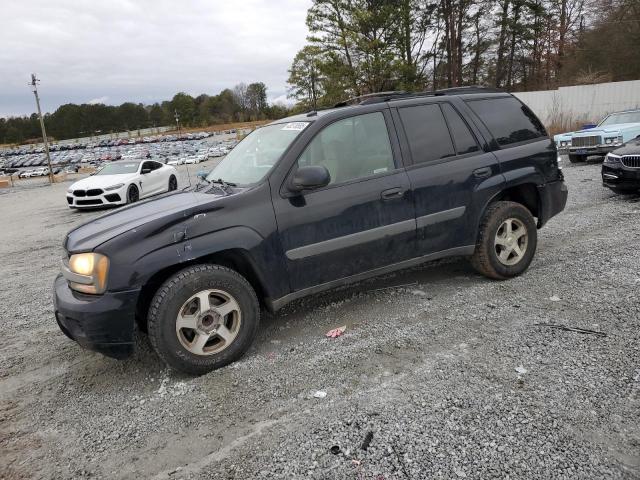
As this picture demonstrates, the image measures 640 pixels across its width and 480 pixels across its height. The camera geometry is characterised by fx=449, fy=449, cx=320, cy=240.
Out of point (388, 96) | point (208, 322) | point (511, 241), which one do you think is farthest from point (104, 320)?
point (511, 241)

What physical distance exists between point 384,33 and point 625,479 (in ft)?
Answer: 136

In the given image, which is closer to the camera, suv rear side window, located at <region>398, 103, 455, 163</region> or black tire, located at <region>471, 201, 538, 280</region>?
suv rear side window, located at <region>398, 103, 455, 163</region>

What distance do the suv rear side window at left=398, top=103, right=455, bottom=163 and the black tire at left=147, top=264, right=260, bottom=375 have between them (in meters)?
1.94

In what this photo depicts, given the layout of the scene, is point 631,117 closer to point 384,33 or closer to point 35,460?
point 35,460

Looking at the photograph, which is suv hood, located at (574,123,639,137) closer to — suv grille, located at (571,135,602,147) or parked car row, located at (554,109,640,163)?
parked car row, located at (554,109,640,163)

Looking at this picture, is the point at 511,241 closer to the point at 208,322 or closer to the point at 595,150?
the point at 208,322

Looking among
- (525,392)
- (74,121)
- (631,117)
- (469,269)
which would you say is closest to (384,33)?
(631,117)

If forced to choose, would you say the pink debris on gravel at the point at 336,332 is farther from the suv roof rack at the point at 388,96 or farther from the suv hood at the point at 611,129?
the suv hood at the point at 611,129

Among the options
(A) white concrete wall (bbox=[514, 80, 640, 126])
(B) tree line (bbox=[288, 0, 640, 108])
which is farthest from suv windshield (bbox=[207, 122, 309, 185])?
(B) tree line (bbox=[288, 0, 640, 108])

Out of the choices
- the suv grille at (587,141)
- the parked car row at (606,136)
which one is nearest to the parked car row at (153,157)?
the suv grille at (587,141)

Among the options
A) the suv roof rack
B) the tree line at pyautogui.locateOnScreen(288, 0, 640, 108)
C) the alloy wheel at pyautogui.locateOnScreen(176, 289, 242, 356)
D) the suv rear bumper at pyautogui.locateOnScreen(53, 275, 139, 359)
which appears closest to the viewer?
the suv rear bumper at pyautogui.locateOnScreen(53, 275, 139, 359)

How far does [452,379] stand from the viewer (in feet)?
9.73

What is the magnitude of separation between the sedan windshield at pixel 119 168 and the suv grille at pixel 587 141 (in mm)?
13921

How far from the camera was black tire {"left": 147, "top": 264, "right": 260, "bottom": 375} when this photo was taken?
3.11 metres
